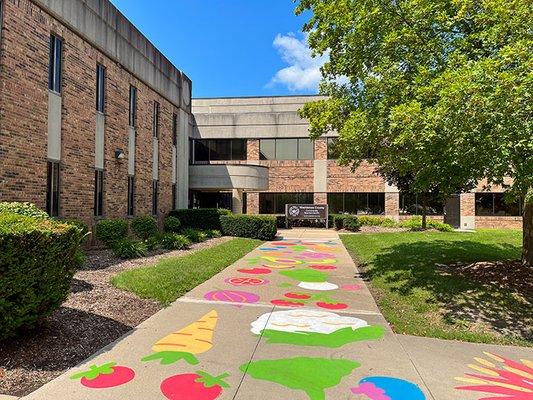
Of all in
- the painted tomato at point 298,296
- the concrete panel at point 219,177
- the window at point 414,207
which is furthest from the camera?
the window at point 414,207

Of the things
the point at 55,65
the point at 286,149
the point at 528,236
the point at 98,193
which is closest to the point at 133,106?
the point at 98,193

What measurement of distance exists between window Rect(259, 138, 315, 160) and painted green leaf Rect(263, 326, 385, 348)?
24.6m

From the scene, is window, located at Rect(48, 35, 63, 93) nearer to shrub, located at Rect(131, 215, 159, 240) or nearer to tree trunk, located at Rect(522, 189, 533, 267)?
shrub, located at Rect(131, 215, 159, 240)

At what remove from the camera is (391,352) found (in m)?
4.79

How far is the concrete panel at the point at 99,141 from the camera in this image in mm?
13000

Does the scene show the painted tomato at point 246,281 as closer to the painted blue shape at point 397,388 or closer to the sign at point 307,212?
the painted blue shape at point 397,388

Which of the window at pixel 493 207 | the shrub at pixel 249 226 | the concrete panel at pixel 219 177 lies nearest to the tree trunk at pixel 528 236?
the shrub at pixel 249 226

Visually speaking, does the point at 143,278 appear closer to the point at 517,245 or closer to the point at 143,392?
the point at 143,392

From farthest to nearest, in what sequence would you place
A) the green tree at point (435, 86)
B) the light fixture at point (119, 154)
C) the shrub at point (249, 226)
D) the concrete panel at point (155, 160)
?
the shrub at point (249, 226)
the concrete panel at point (155, 160)
the light fixture at point (119, 154)
the green tree at point (435, 86)

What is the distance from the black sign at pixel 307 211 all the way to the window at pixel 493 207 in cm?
1177

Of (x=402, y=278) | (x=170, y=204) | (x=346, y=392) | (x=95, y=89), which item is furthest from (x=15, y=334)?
(x=170, y=204)

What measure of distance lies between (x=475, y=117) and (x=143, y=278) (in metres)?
6.56

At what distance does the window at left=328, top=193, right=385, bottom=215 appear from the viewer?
2882 centimetres

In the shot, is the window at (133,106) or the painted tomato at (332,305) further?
the window at (133,106)
